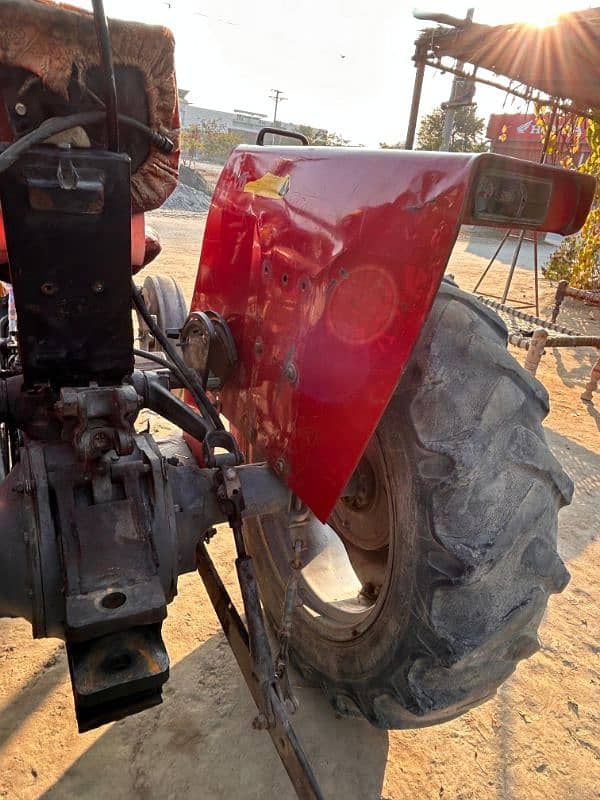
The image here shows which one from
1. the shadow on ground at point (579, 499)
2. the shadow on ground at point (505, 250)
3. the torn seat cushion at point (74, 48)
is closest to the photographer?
the torn seat cushion at point (74, 48)

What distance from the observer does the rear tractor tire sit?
1.24m

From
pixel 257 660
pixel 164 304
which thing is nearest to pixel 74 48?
pixel 257 660

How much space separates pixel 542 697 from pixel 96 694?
1.74 m

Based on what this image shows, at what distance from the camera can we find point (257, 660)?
1.37m

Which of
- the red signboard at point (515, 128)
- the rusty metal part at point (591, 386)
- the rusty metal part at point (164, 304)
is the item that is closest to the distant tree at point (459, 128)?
the red signboard at point (515, 128)

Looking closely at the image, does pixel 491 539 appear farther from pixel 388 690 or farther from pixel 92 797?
pixel 92 797

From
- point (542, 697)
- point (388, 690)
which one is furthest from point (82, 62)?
point (542, 697)

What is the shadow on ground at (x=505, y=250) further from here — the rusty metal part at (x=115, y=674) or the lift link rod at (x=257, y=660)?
the rusty metal part at (x=115, y=674)

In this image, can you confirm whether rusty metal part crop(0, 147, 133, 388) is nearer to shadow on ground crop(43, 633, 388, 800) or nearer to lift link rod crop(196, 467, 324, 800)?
lift link rod crop(196, 467, 324, 800)

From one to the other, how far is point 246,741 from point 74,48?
1.95 metres

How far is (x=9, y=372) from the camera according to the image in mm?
1703

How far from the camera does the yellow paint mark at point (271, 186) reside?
1524 millimetres

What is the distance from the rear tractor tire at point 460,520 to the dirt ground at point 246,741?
537 millimetres

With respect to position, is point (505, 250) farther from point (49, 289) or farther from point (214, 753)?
point (49, 289)
